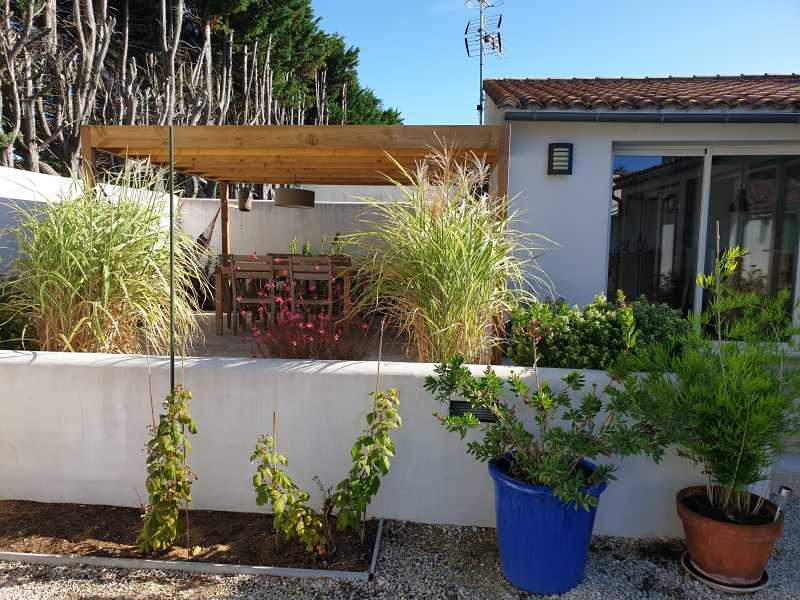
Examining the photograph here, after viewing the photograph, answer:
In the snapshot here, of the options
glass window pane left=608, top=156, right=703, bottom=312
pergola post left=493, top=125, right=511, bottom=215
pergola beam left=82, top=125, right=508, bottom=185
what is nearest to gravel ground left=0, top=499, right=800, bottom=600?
pergola post left=493, top=125, right=511, bottom=215

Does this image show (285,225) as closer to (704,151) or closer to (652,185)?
(652,185)

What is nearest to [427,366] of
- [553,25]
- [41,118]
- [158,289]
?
[158,289]

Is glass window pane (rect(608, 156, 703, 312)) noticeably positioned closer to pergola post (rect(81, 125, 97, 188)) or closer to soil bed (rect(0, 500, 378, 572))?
soil bed (rect(0, 500, 378, 572))

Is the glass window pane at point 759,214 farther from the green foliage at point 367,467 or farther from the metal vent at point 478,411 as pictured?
the green foliage at point 367,467

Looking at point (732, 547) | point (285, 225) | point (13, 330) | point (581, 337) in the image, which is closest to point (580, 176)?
point (581, 337)

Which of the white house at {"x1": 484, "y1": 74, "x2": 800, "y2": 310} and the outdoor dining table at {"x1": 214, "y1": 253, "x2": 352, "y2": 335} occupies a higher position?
the white house at {"x1": 484, "y1": 74, "x2": 800, "y2": 310}

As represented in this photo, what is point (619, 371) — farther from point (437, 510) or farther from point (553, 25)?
point (553, 25)

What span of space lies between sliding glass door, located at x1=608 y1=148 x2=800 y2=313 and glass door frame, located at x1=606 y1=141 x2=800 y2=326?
12 mm

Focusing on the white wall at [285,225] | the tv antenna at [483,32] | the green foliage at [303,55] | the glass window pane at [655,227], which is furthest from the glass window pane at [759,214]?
the tv antenna at [483,32]

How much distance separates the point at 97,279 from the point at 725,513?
367 cm

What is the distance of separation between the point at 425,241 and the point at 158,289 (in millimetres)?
1777

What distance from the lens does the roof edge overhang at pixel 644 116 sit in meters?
5.07

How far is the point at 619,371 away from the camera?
9.20 feet

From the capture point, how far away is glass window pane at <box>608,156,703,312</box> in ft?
18.3
